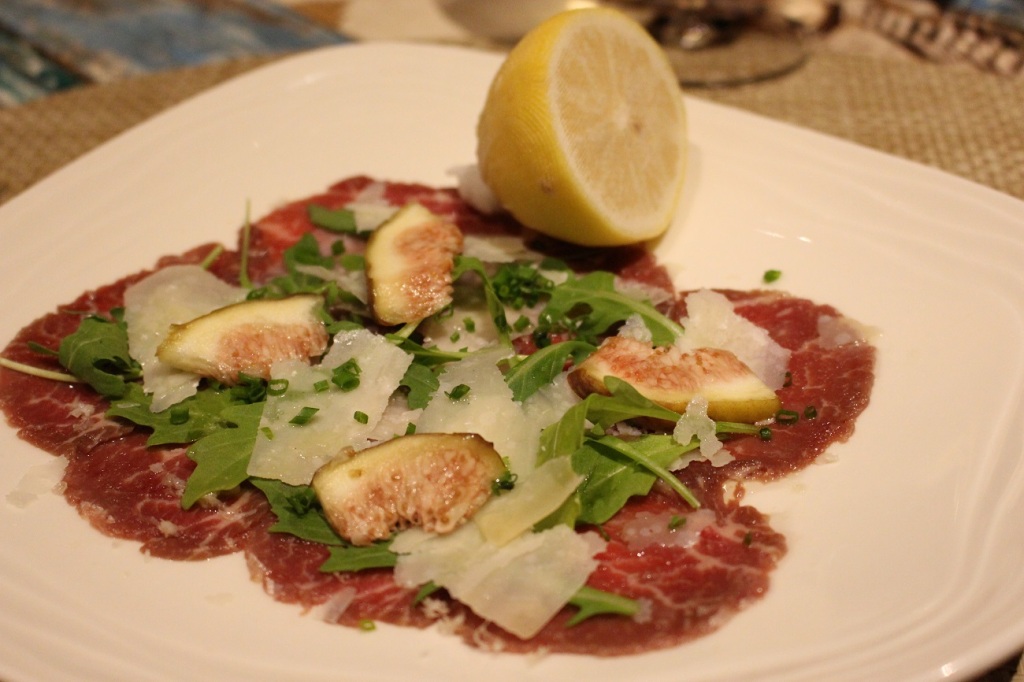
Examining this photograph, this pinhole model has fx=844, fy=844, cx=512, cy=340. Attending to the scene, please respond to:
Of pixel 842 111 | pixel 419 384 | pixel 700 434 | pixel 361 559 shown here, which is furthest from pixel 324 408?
pixel 842 111

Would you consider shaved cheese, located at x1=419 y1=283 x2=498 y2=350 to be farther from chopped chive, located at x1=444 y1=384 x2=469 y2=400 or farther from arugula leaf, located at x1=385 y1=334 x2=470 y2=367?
chopped chive, located at x1=444 y1=384 x2=469 y2=400

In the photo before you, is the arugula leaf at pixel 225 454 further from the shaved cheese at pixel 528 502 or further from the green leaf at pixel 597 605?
the green leaf at pixel 597 605

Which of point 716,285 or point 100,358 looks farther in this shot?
point 716,285

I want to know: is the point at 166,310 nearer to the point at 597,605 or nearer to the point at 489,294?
the point at 489,294

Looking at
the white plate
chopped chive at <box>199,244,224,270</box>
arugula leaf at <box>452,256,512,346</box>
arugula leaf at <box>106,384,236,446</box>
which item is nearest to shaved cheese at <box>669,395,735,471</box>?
the white plate

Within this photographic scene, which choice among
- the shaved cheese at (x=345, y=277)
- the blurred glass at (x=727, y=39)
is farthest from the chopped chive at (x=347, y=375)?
the blurred glass at (x=727, y=39)

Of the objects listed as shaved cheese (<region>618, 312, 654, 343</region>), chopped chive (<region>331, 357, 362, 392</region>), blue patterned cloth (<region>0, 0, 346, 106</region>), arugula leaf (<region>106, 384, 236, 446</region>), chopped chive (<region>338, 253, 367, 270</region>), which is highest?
shaved cheese (<region>618, 312, 654, 343</region>)
